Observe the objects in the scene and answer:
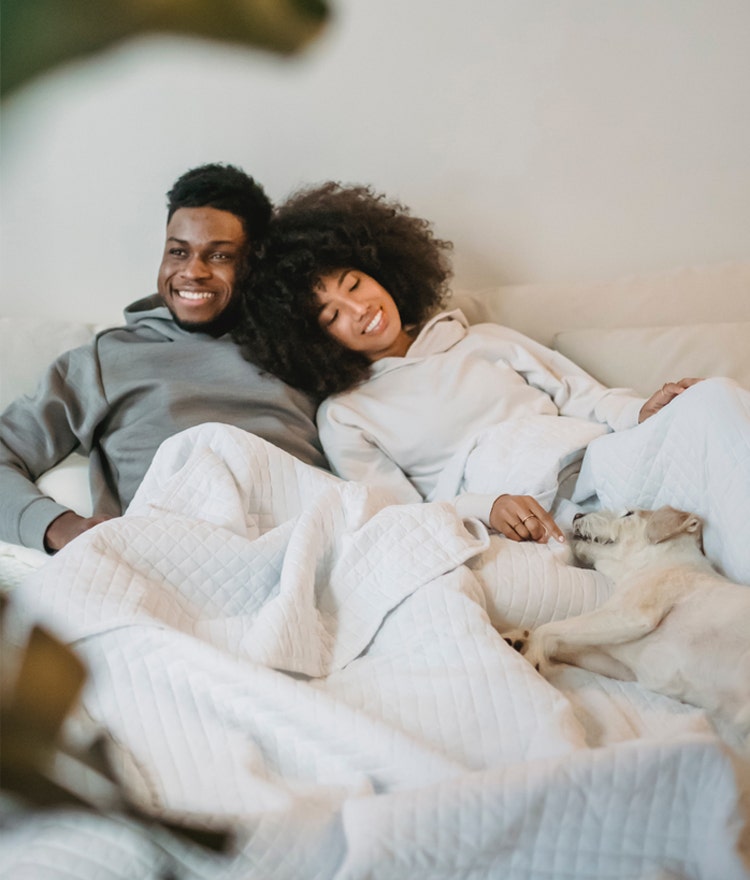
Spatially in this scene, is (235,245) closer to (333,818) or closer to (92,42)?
(333,818)

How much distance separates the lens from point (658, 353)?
1.53 m

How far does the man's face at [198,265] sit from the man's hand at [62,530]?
474 millimetres

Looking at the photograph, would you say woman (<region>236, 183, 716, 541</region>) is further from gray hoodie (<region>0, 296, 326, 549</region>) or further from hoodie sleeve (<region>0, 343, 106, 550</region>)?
hoodie sleeve (<region>0, 343, 106, 550</region>)

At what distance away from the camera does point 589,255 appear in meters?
1.92

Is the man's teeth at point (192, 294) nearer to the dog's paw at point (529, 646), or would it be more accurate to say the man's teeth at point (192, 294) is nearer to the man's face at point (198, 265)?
the man's face at point (198, 265)

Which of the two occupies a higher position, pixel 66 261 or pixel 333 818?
pixel 66 261

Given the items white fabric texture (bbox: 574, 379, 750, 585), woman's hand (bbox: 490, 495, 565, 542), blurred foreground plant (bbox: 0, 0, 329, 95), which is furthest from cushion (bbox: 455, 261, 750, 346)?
blurred foreground plant (bbox: 0, 0, 329, 95)

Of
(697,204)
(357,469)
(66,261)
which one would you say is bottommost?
(357,469)

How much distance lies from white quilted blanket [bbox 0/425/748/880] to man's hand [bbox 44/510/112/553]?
0.10m

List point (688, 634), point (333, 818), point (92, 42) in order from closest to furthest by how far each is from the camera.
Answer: point (92, 42) < point (333, 818) < point (688, 634)

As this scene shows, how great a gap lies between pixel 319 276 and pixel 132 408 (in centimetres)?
45

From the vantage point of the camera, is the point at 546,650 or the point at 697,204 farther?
the point at 697,204

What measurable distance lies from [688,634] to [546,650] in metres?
0.18

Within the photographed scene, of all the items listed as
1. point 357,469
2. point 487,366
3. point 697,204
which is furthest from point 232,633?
point 697,204
